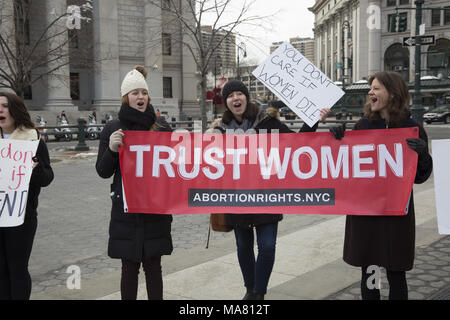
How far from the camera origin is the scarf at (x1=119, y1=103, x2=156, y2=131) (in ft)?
11.8

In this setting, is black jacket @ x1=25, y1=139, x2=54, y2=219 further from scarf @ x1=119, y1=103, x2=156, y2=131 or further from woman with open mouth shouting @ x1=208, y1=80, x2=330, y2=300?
woman with open mouth shouting @ x1=208, y1=80, x2=330, y2=300

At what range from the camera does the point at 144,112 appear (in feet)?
12.1

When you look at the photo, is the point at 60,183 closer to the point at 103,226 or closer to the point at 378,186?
the point at 103,226

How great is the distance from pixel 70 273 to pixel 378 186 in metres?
3.61

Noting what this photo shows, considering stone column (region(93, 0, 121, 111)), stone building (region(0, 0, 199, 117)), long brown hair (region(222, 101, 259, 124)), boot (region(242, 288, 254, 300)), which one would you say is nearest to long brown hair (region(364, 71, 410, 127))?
long brown hair (region(222, 101, 259, 124))

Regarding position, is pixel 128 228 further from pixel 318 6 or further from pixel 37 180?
pixel 318 6

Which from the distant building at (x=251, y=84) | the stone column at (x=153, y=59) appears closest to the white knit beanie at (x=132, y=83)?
the distant building at (x=251, y=84)

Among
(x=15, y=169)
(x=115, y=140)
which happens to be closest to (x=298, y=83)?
(x=115, y=140)

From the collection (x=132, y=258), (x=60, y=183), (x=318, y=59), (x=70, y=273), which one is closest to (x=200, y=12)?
(x=60, y=183)

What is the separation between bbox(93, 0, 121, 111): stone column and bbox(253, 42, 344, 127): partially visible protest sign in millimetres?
30805

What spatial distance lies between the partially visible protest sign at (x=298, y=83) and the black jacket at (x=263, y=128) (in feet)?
0.56

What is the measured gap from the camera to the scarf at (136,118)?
3.61 metres

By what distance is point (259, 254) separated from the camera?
4109 millimetres

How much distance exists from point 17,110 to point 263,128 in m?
2.06
